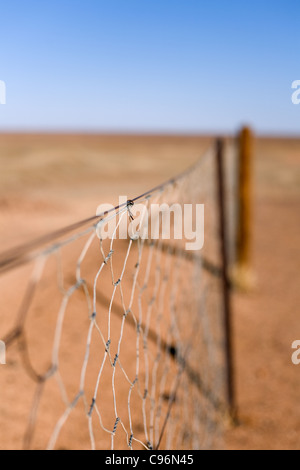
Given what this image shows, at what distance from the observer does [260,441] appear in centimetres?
328

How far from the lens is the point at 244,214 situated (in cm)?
538

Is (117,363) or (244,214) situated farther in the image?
(244,214)

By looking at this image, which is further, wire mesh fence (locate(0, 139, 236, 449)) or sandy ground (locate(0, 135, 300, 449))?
sandy ground (locate(0, 135, 300, 449))

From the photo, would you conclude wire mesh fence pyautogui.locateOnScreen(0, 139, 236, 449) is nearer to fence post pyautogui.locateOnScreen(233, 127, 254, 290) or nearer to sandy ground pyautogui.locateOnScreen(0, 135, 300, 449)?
sandy ground pyautogui.locateOnScreen(0, 135, 300, 449)

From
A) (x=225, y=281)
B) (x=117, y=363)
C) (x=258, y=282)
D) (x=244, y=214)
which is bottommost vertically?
(x=117, y=363)

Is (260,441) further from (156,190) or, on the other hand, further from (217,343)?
(156,190)

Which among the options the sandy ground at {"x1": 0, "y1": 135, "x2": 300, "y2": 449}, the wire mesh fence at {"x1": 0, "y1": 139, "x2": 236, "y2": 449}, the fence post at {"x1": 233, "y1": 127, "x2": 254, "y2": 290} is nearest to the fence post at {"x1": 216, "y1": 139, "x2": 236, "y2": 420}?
the wire mesh fence at {"x1": 0, "y1": 139, "x2": 236, "y2": 449}

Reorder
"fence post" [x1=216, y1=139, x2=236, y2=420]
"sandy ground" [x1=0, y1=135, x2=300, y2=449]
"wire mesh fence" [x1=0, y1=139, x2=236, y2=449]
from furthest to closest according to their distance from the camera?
"sandy ground" [x1=0, y1=135, x2=300, y2=449]
"fence post" [x1=216, y1=139, x2=236, y2=420]
"wire mesh fence" [x1=0, y1=139, x2=236, y2=449]

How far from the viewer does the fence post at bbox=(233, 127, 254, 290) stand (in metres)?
5.02

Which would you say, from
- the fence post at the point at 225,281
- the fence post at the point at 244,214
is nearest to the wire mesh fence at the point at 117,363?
the fence post at the point at 225,281

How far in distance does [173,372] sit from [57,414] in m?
0.99

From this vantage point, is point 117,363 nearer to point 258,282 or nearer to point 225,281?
point 225,281

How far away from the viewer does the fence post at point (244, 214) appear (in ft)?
16.5

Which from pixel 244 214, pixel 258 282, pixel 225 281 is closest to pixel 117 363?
pixel 225 281
